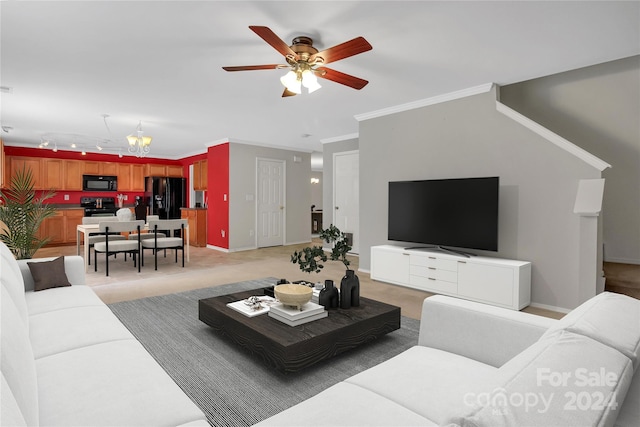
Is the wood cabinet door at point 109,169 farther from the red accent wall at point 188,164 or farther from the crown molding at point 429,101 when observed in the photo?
the crown molding at point 429,101

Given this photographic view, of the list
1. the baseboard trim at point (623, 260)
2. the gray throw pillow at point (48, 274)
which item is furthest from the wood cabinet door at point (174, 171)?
the baseboard trim at point (623, 260)

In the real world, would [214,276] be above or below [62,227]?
below

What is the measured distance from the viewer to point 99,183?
8648 millimetres

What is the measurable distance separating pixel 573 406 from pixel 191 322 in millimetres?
3057

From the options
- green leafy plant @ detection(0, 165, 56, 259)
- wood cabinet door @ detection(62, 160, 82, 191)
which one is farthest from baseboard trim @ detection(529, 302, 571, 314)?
wood cabinet door @ detection(62, 160, 82, 191)

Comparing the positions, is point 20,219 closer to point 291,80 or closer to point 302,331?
point 291,80

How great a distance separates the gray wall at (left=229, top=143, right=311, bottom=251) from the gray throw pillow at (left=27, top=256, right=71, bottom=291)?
173 inches

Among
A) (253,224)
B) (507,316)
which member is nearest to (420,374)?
(507,316)

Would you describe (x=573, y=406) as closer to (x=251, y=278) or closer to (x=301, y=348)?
(x=301, y=348)

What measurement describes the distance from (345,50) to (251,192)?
5525 millimetres

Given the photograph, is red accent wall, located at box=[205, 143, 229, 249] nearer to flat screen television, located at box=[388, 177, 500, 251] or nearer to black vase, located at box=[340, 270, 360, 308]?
flat screen television, located at box=[388, 177, 500, 251]

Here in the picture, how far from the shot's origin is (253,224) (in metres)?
7.70

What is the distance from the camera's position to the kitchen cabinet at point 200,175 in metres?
8.38

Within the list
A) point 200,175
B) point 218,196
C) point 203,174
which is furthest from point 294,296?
point 200,175
